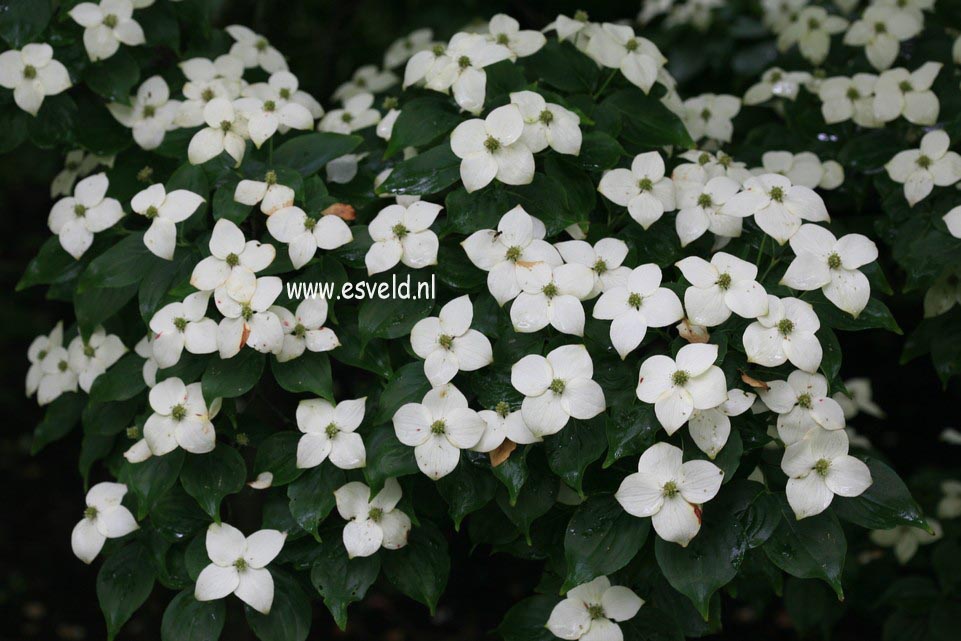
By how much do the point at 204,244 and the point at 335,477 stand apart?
0.42 meters

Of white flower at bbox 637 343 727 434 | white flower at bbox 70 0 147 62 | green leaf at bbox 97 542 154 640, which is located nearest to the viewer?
white flower at bbox 637 343 727 434

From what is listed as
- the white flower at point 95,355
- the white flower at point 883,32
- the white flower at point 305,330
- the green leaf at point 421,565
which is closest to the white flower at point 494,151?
the white flower at point 305,330

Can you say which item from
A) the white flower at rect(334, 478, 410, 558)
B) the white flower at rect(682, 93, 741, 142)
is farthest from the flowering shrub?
the white flower at rect(682, 93, 741, 142)

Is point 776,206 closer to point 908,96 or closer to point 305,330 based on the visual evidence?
point 908,96

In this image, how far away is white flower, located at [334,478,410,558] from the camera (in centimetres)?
134

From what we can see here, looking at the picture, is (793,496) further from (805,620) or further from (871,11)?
(871,11)

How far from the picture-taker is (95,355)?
1582mm

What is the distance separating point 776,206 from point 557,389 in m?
0.45

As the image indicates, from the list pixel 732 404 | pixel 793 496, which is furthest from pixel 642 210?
pixel 793 496

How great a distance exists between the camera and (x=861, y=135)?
1828 mm

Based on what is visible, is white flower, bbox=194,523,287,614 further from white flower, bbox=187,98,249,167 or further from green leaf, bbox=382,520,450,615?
white flower, bbox=187,98,249,167

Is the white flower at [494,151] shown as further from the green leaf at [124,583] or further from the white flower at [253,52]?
the green leaf at [124,583]

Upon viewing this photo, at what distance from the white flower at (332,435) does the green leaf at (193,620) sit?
0.25 metres

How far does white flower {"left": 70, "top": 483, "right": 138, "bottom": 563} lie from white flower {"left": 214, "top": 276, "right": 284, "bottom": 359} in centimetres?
33
